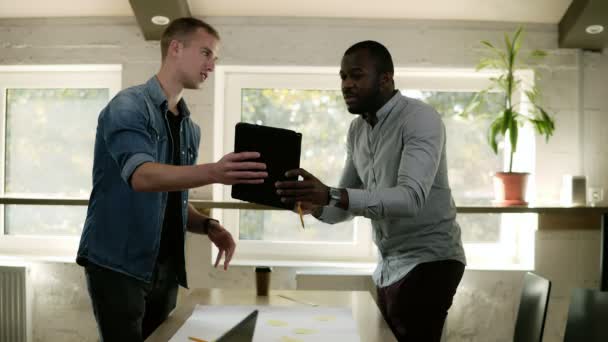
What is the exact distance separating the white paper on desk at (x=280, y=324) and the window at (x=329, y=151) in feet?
5.96

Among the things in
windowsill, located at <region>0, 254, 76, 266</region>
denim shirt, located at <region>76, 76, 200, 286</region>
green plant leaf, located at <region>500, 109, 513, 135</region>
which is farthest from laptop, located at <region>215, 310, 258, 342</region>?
windowsill, located at <region>0, 254, 76, 266</region>

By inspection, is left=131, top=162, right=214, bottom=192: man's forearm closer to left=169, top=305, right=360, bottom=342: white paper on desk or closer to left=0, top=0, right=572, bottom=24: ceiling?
left=169, top=305, right=360, bottom=342: white paper on desk

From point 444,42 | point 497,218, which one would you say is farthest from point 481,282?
point 444,42

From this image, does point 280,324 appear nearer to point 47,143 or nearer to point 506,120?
point 506,120

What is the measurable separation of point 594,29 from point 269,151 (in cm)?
225

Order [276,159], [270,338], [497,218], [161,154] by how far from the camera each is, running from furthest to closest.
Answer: [497,218], [161,154], [276,159], [270,338]

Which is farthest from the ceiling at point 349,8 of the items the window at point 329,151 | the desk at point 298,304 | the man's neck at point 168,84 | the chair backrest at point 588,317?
the chair backrest at point 588,317

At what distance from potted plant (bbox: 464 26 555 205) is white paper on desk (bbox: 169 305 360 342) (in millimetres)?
1753

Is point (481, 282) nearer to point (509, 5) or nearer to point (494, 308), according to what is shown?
point (494, 308)

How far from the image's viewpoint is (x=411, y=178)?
1.86 m

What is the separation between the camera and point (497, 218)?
361 cm

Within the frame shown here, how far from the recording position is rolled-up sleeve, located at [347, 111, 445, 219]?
5.92 ft

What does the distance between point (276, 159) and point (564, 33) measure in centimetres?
223

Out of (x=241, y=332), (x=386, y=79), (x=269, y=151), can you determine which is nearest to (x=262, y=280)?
(x=269, y=151)
